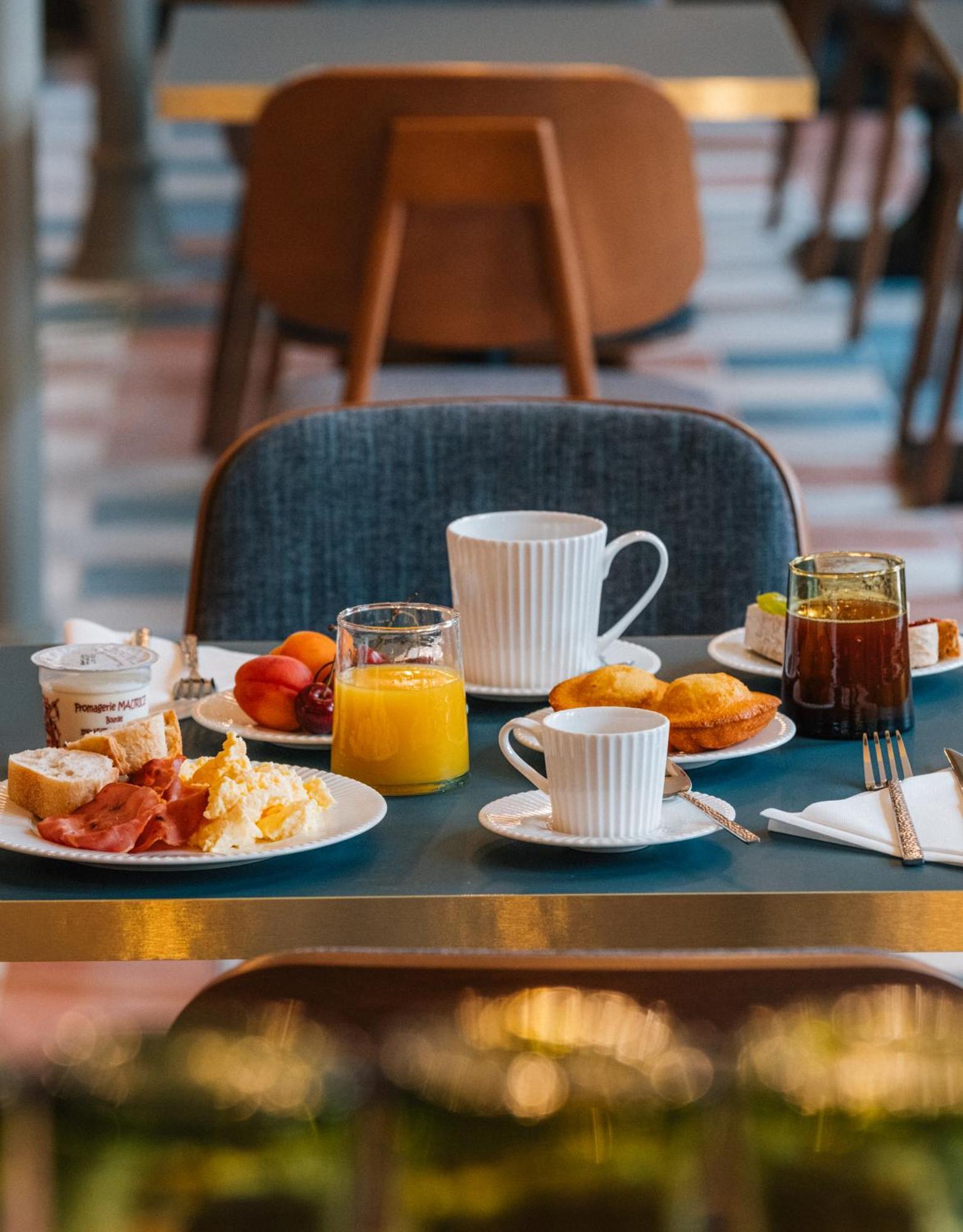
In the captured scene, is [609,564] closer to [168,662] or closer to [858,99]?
[168,662]

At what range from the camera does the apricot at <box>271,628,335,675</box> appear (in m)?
1.07

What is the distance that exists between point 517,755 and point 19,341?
206 centimetres

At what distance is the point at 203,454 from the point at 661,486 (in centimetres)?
262

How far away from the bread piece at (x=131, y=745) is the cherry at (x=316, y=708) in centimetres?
11

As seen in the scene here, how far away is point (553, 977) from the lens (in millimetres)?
400

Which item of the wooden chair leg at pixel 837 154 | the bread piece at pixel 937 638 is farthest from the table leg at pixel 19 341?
the wooden chair leg at pixel 837 154

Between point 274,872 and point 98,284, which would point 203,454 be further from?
point 274,872

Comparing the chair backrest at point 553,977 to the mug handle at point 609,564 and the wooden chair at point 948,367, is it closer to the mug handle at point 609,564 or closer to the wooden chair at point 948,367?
the mug handle at point 609,564

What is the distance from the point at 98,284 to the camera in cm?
546

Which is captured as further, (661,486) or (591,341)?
(591,341)

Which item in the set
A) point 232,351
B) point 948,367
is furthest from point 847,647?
point 948,367

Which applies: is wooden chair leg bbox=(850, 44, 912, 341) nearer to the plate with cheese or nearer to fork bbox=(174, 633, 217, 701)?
fork bbox=(174, 633, 217, 701)

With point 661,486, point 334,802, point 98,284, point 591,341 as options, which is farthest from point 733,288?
point 334,802

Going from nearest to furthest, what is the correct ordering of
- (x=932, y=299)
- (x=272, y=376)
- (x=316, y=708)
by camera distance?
(x=316, y=708)
(x=932, y=299)
(x=272, y=376)
